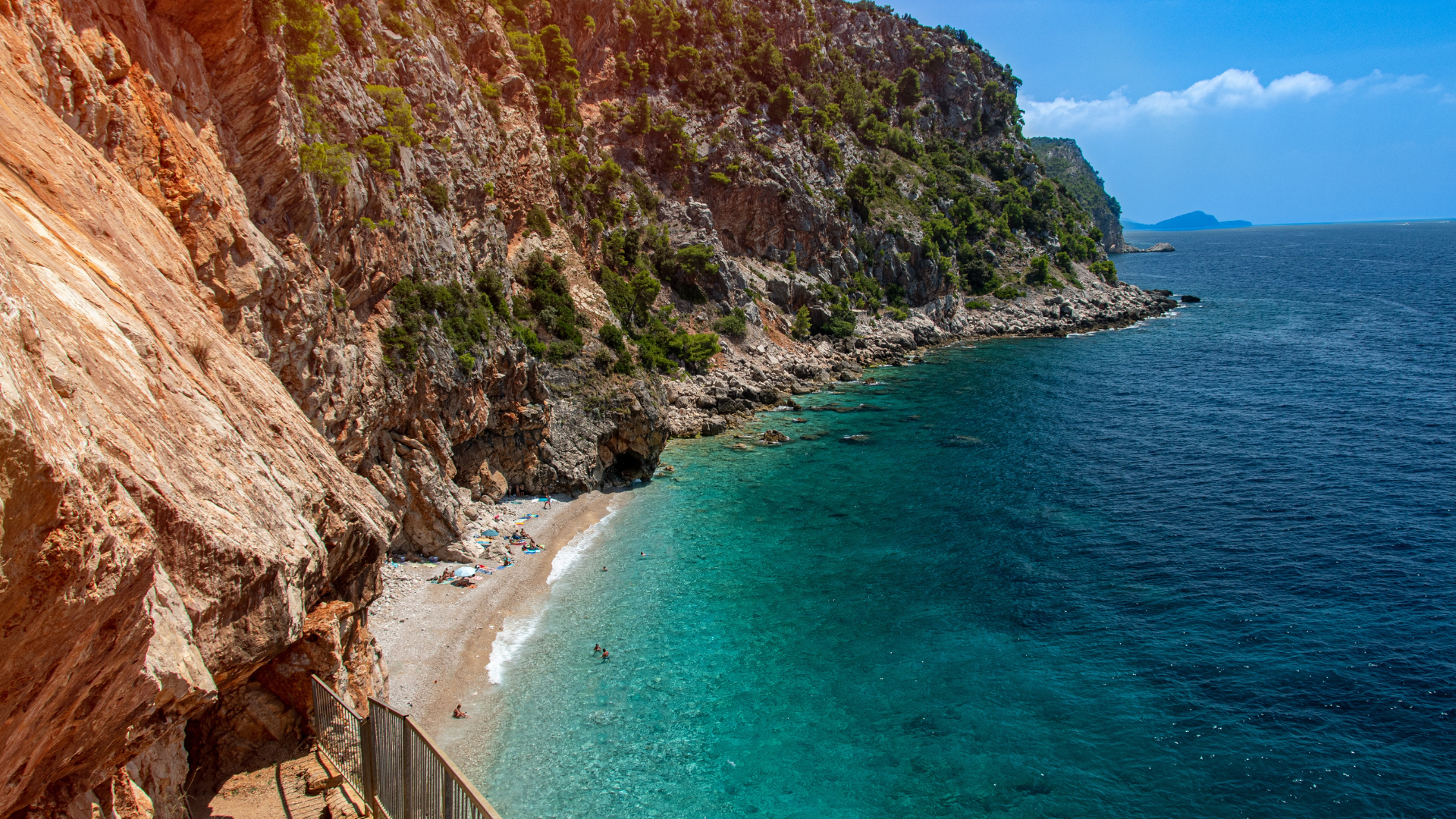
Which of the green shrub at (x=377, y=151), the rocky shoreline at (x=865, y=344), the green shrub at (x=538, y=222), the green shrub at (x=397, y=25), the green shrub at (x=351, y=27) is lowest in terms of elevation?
the rocky shoreline at (x=865, y=344)

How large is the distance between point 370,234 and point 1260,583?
37441mm

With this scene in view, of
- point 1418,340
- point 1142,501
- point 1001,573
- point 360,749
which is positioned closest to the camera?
point 360,749

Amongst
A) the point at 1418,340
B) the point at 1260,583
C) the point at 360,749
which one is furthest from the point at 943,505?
the point at 1418,340

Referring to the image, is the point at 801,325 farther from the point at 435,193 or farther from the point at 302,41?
the point at 302,41

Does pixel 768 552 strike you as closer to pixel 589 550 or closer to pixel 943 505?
pixel 589 550

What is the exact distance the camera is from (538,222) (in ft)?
164

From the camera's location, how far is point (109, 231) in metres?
11.4

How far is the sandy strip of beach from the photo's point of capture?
23.1 m

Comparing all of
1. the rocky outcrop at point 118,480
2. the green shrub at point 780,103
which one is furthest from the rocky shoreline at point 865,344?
the rocky outcrop at point 118,480

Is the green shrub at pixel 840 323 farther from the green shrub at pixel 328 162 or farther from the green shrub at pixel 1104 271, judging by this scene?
the green shrub at pixel 328 162

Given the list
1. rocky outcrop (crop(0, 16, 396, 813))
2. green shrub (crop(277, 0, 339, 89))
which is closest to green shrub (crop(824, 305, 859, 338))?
green shrub (crop(277, 0, 339, 89))

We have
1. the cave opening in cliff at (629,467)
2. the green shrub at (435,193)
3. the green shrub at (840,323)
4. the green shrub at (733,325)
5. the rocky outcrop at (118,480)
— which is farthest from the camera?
the green shrub at (840,323)

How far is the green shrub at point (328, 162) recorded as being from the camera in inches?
985

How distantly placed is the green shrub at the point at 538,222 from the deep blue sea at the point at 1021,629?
16.6 m
